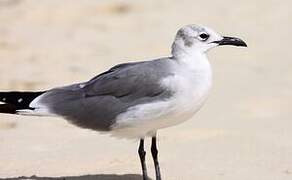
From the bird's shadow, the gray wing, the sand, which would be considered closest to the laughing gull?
the gray wing

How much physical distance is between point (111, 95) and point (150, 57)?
357 centimetres

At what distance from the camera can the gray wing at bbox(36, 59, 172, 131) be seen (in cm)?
443

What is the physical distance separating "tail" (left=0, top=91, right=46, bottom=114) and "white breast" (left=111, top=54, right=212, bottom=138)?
1.74ft

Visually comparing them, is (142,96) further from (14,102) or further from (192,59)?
(14,102)

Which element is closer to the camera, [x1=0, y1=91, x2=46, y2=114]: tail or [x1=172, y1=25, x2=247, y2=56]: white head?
[x1=172, y1=25, x2=247, y2=56]: white head

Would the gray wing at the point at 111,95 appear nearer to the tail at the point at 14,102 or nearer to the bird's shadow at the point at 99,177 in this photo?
the tail at the point at 14,102

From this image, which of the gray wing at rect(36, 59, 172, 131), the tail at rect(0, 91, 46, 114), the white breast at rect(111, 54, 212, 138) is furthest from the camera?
the tail at rect(0, 91, 46, 114)

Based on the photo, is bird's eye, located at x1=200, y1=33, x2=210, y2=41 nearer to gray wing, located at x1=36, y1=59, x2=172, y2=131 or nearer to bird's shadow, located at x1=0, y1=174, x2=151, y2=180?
gray wing, located at x1=36, y1=59, x2=172, y2=131

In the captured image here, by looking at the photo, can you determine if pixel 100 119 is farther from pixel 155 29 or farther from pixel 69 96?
pixel 155 29

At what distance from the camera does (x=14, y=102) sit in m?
4.61

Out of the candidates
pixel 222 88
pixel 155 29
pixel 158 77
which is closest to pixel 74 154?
pixel 158 77

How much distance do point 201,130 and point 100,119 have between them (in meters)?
1.58

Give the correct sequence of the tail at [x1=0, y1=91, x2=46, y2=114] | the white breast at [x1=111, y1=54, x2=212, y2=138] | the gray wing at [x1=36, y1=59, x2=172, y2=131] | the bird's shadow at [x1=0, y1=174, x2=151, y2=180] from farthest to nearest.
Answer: the bird's shadow at [x1=0, y1=174, x2=151, y2=180] < the tail at [x1=0, y1=91, x2=46, y2=114] < the gray wing at [x1=36, y1=59, x2=172, y2=131] < the white breast at [x1=111, y1=54, x2=212, y2=138]

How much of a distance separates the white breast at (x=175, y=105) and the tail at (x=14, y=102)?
1.74 ft
